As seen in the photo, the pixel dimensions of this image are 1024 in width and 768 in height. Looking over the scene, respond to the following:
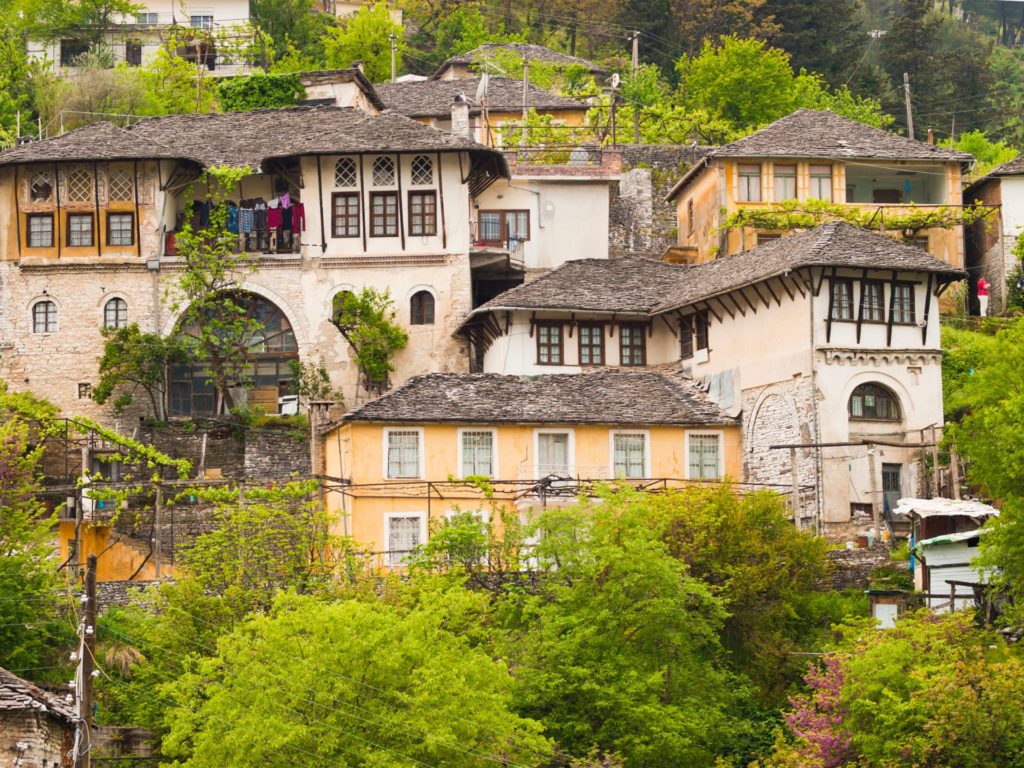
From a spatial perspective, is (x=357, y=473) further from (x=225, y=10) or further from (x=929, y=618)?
→ (x=225, y=10)

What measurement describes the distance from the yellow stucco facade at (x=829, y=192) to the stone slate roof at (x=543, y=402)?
33.5ft

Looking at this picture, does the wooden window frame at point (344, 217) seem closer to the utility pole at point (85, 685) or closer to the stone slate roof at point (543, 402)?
the stone slate roof at point (543, 402)

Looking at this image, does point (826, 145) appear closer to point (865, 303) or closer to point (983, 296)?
point (983, 296)

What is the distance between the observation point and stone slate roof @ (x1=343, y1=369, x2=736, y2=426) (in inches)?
2376

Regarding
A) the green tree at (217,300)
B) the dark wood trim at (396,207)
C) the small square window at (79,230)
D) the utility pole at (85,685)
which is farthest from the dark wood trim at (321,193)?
the utility pole at (85,685)

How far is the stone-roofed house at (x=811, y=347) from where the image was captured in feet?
196

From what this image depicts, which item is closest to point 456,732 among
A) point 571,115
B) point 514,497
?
point 514,497

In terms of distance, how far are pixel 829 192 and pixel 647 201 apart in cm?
1005

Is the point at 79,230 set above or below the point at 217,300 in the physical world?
above

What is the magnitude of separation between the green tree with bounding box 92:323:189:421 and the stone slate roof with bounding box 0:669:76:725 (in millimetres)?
27725

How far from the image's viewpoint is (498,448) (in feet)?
198

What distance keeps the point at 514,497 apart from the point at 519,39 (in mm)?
58504

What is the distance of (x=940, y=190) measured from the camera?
7625cm

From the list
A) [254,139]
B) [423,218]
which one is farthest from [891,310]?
[254,139]
